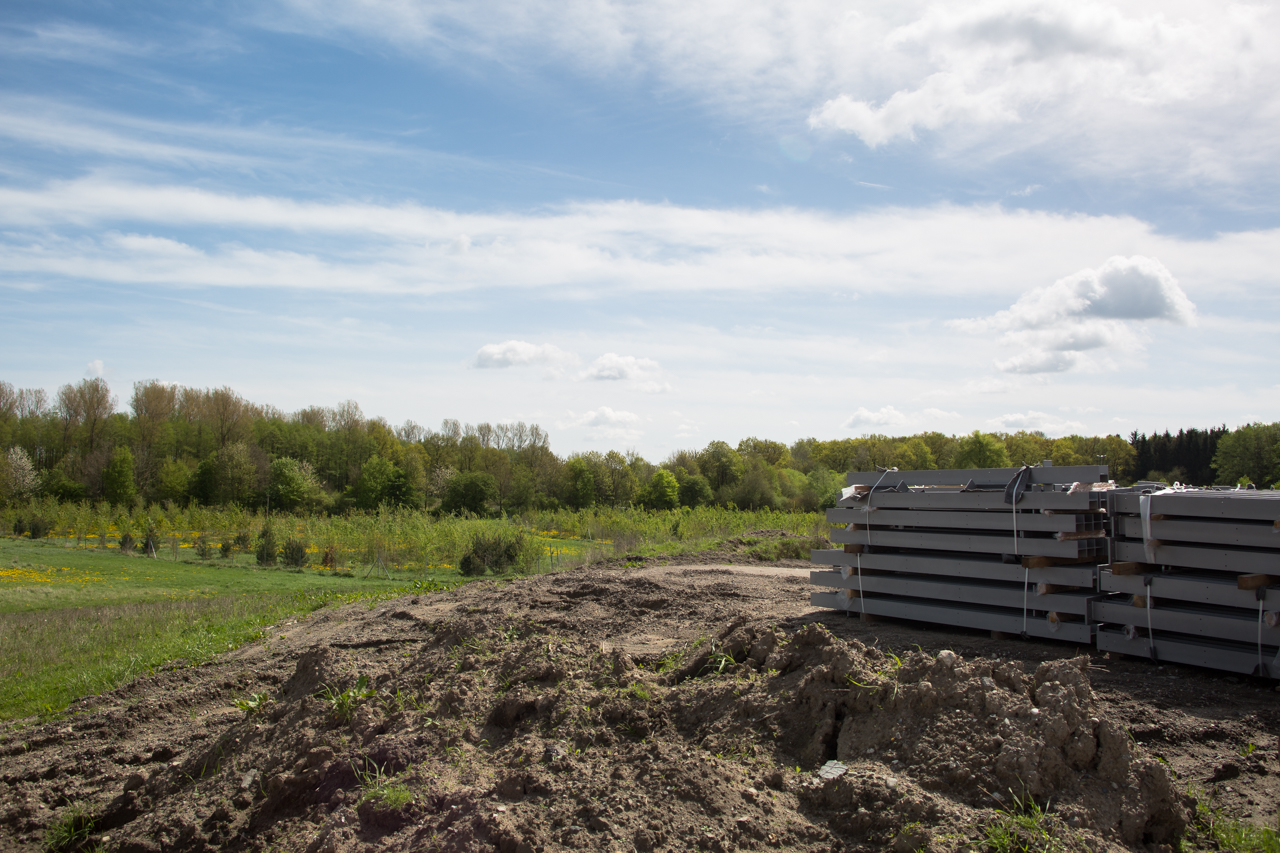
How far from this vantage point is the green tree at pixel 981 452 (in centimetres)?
5344

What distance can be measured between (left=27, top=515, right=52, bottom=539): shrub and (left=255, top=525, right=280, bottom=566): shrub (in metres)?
16.2

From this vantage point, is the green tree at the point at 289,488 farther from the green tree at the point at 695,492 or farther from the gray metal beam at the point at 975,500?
the gray metal beam at the point at 975,500

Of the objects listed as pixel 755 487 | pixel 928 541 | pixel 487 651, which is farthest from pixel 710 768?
pixel 755 487

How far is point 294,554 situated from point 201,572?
249 cm

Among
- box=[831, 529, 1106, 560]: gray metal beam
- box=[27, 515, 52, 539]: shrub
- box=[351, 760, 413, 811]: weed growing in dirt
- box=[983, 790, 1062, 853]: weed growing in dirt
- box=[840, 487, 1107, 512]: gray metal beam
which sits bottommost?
box=[27, 515, 52, 539]: shrub

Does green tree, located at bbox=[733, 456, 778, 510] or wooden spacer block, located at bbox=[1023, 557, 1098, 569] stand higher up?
wooden spacer block, located at bbox=[1023, 557, 1098, 569]

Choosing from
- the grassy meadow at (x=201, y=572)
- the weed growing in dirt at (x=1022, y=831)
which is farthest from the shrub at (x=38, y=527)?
the weed growing in dirt at (x=1022, y=831)

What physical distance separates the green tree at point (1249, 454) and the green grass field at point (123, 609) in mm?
48289

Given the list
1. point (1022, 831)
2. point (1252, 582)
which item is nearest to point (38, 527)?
point (1022, 831)

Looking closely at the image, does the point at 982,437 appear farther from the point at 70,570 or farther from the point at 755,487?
the point at 70,570

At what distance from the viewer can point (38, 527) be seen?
31.3 meters

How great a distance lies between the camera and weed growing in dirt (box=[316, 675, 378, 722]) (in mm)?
4711

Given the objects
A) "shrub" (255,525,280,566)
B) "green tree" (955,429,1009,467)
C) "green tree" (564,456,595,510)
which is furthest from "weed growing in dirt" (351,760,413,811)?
"green tree" (955,429,1009,467)

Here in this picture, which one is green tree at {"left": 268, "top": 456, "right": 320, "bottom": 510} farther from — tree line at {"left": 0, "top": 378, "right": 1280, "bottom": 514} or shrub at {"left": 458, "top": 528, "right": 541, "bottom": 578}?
shrub at {"left": 458, "top": 528, "right": 541, "bottom": 578}
